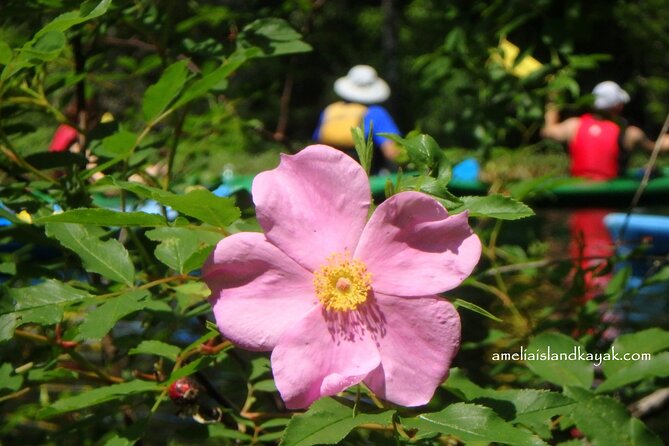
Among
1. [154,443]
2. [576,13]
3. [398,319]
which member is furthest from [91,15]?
[154,443]

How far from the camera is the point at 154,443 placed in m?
2.16

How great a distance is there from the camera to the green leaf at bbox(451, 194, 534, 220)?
0.54 meters

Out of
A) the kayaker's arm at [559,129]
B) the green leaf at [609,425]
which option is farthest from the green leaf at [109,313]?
the kayaker's arm at [559,129]

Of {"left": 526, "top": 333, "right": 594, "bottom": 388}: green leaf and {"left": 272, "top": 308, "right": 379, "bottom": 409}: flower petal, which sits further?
{"left": 526, "top": 333, "right": 594, "bottom": 388}: green leaf

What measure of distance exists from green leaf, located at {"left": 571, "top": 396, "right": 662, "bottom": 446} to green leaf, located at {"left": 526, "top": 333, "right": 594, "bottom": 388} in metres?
0.09

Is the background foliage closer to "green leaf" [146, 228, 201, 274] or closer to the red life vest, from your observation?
"green leaf" [146, 228, 201, 274]

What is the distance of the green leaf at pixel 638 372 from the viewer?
726 mm

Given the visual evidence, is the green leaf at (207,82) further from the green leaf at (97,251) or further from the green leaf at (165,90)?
the green leaf at (97,251)

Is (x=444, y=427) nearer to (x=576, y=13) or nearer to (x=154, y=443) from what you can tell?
(x=576, y=13)

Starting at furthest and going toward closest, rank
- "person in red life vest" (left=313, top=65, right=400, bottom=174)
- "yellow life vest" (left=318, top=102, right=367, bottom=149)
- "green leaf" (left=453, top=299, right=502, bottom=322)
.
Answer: "yellow life vest" (left=318, top=102, right=367, bottom=149)
"person in red life vest" (left=313, top=65, right=400, bottom=174)
"green leaf" (left=453, top=299, right=502, bottom=322)

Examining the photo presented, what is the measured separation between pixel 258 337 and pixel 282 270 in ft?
0.14

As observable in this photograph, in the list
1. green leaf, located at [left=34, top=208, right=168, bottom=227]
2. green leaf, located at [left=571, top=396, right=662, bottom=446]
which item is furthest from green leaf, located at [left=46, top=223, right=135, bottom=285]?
green leaf, located at [left=571, top=396, right=662, bottom=446]

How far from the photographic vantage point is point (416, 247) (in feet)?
1.77

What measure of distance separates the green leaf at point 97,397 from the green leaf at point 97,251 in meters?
0.08
